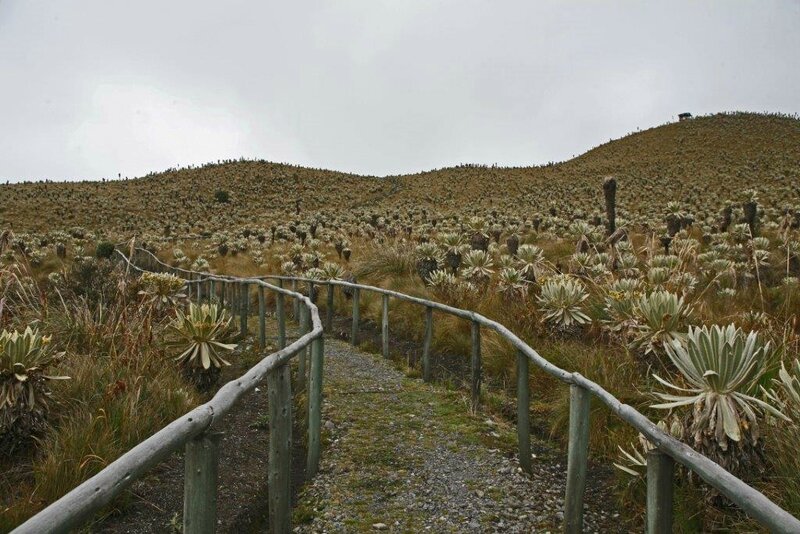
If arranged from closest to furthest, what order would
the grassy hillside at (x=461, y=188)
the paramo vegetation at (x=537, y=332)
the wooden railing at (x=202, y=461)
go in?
the wooden railing at (x=202, y=461), the paramo vegetation at (x=537, y=332), the grassy hillside at (x=461, y=188)

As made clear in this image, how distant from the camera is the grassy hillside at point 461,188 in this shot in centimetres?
3881

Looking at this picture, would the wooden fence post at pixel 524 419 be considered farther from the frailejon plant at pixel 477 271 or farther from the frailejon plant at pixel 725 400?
the frailejon plant at pixel 477 271

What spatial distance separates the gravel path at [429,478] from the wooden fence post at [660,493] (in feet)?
4.74

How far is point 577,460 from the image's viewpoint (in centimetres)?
333

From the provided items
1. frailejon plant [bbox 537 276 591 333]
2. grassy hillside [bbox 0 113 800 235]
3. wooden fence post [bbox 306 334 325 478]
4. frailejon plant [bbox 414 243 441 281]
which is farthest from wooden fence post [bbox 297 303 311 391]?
grassy hillside [bbox 0 113 800 235]

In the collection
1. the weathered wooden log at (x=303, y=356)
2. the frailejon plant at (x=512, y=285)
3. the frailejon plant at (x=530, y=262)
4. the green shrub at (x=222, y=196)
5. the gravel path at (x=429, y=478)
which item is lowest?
the gravel path at (x=429, y=478)

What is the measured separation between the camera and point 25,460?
4.43 m

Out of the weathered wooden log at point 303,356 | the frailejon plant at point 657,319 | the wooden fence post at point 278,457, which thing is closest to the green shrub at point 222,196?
the weathered wooden log at point 303,356

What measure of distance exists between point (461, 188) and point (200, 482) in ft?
186

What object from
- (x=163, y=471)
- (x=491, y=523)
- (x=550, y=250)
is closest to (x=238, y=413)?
(x=163, y=471)

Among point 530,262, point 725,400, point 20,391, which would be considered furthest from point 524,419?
point 530,262

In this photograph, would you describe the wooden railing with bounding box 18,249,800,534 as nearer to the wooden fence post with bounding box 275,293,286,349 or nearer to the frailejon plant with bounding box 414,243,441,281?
the wooden fence post with bounding box 275,293,286,349

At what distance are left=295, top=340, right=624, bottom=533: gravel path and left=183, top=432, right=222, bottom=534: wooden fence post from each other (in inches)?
67.7

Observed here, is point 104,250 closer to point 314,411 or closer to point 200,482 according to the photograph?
point 314,411
